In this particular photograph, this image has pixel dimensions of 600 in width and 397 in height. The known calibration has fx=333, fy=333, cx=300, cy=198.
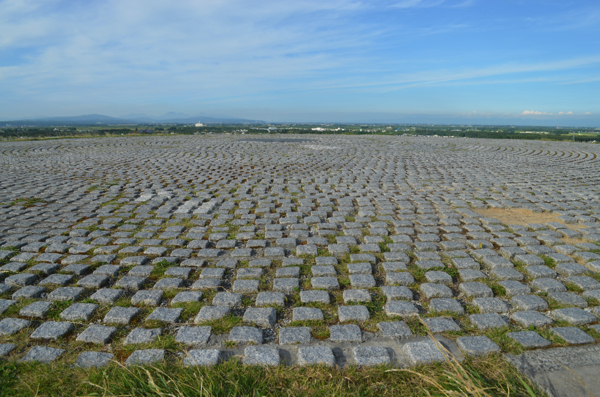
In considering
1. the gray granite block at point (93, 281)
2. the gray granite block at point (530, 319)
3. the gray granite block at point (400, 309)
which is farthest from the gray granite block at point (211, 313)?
the gray granite block at point (530, 319)

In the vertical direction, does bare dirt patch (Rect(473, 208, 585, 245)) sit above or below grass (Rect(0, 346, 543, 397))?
above

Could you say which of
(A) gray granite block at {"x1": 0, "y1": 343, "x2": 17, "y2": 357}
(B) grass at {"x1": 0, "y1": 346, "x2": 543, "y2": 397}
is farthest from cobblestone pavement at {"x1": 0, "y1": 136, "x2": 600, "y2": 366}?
(B) grass at {"x1": 0, "y1": 346, "x2": 543, "y2": 397}

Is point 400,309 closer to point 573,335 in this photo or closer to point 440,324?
point 440,324

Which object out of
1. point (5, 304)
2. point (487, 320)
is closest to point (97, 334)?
point (5, 304)

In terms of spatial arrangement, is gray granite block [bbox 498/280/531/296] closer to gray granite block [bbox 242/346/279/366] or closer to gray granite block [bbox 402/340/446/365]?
gray granite block [bbox 402/340/446/365]

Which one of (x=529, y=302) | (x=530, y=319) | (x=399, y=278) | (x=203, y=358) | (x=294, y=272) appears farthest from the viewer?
(x=294, y=272)

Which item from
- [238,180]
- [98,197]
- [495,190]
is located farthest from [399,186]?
[98,197]
